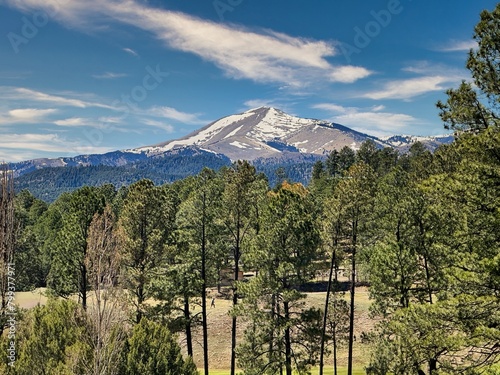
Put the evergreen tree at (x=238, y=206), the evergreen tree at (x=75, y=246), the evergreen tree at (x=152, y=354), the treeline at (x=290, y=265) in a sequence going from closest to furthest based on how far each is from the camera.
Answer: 1. the treeline at (x=290, y=265)
2. the evergreen tree at (x=152, y=354)
3. the evergreen tree at (x=75, y=246)
4. the evergreen tree at (x=238, y=206)

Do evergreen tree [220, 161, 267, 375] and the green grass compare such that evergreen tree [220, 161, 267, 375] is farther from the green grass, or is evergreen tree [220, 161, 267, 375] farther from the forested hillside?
the green grass

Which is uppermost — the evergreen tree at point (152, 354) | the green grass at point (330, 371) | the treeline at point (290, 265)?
the treeline at point (290, 265)

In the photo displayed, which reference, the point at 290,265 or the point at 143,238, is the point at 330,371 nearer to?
the point at 290,265

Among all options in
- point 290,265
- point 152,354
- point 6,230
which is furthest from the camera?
point 290,265

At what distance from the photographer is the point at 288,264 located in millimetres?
20359

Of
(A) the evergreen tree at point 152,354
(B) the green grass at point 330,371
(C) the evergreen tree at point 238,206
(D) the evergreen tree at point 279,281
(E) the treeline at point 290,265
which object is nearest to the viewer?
(E) the treeline at point 290,265

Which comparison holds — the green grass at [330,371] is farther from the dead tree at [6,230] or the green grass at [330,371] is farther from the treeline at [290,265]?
the dead tree at [6,230]

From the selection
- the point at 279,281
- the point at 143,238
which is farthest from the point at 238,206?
the point at 279,281

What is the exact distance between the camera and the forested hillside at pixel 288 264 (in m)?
11.8

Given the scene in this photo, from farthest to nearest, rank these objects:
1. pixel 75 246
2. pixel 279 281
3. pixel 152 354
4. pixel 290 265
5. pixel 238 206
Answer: pixel 238 206 < pixel 75 246 < pixel 279 281 < pixel 290 265 < pixel 152 354

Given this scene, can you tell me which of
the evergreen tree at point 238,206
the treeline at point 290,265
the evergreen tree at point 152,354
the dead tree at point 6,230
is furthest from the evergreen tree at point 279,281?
the dead tree at point 6,230

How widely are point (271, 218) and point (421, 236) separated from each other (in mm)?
8509

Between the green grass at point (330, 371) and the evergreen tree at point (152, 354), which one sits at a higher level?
the evergreen tree at point (152, 354)

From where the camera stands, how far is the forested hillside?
11.8 meters
